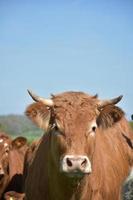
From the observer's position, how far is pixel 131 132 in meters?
10.0

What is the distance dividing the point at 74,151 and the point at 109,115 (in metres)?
1.25

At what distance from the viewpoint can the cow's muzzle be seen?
5.89 m

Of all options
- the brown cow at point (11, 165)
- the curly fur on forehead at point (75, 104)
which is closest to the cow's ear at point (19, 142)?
the brown cow at point (11, 165)

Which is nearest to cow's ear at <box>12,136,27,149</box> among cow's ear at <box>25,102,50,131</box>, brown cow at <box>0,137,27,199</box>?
brown cow at <box>0,137,27,199</box>

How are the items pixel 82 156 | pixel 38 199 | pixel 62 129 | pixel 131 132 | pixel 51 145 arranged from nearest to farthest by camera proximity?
pixel 82 156 < pixel 62 129 < pixel 51 145 < pixel 38 199 < pixel 131 132

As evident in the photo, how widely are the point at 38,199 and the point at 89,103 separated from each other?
1.59m

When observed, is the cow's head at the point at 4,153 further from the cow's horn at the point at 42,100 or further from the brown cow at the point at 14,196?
the cow's horn at the point at 42,100

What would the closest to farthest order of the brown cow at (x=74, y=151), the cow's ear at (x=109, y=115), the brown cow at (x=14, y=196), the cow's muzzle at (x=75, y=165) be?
the cow's muzzle at (x=75, y=165) → the brown cow at (x=74, y=151) → the cow's ear at (x=109, y=115) → the brown cow at (x=14, y=196)

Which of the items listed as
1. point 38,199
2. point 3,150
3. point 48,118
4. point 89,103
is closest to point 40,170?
point 38,199

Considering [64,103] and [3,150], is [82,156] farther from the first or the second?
[3,150]

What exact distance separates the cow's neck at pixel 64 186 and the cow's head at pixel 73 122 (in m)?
0.22

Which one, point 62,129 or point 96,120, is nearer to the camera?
point 62,129

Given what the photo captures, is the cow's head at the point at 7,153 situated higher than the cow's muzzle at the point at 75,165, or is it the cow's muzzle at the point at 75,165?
the cow's head at the point at 7,153

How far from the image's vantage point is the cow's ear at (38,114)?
7012mm
